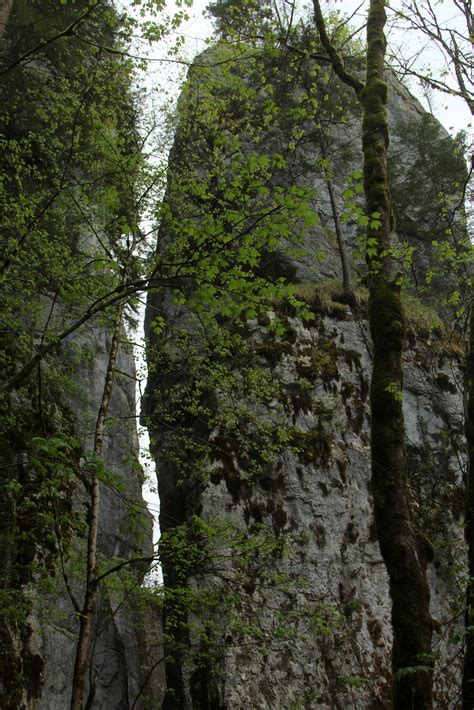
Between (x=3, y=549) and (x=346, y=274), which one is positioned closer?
(x=3, y=549)

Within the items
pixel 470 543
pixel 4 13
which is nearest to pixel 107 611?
pixel 470 543

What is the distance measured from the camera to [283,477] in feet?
39.0

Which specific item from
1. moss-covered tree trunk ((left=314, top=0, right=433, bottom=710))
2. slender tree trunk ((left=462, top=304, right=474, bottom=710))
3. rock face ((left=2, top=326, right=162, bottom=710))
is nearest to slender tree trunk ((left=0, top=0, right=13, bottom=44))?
moss-covered tree trunk ((left=314, top=0, right=433, bottom=710))

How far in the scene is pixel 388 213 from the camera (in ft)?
18.1

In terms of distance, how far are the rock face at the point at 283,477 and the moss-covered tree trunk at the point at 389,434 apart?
83cm

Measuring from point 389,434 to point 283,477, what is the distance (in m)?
7.67

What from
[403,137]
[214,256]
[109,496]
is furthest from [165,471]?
[403,137]

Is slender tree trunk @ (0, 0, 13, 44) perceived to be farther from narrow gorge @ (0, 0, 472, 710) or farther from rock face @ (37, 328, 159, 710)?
rock face @ (37, 328, 159, 710)

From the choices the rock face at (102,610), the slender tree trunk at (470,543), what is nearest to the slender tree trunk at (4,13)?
the rock face at (102,610)

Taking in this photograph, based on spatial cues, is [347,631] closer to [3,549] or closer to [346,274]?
[3,549]

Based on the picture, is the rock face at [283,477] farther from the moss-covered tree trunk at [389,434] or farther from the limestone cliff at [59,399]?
the limestone cliff at [59,399]

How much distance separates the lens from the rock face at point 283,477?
791 cm

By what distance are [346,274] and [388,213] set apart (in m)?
10.7

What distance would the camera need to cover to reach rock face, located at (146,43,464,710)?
791 cm
